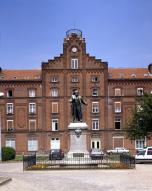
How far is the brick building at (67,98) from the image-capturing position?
311ft

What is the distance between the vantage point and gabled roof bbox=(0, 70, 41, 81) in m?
97.2

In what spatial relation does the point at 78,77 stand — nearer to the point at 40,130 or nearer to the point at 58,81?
the point at 58,81

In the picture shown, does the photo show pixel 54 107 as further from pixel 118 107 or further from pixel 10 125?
pixel 118 107

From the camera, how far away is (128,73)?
326 feet

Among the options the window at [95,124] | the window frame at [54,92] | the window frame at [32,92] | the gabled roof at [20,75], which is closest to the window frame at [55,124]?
the window frame at [54,92]

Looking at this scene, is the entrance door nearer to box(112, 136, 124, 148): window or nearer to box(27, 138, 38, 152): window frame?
box(27, 138, 38, 152): window frame


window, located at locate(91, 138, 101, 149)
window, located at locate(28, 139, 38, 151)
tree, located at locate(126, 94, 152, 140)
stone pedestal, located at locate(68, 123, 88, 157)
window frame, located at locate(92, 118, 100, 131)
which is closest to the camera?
stone pedestal, located at locate(68, 123, 88, 157)

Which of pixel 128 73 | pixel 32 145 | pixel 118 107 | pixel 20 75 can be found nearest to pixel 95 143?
pixel 118 107

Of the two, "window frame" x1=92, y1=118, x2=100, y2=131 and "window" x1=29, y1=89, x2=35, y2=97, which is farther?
"window" x1=29, y1=89, x2=35, y2=97

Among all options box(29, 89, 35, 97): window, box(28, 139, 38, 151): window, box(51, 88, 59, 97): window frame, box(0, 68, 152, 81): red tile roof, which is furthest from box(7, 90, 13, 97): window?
box(28, 139, 38, 151): window

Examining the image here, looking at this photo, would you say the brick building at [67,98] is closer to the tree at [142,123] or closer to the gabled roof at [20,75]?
the gabled roof at [20,75]

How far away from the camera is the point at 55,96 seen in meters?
95.9

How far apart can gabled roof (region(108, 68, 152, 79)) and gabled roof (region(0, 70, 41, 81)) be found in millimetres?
13791

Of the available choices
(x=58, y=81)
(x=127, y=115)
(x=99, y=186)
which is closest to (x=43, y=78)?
(x=58, y=81)
